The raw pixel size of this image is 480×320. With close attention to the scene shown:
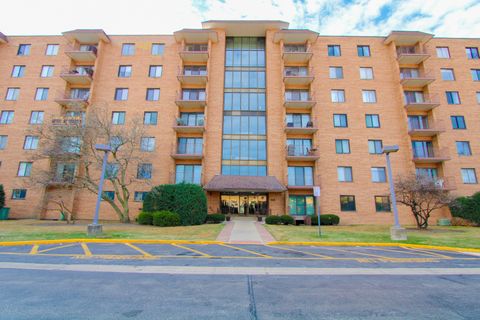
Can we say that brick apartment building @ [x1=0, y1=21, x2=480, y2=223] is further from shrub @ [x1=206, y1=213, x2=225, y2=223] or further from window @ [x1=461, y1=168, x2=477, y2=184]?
shrub @ [x1=206, y1=213, x2=225, y2=223]

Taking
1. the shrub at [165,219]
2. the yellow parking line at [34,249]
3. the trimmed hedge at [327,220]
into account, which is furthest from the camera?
the trimmed hedge at [327,220]

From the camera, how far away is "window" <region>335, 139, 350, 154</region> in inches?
905

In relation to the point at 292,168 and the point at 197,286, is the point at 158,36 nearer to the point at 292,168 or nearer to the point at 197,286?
the point at 292,168

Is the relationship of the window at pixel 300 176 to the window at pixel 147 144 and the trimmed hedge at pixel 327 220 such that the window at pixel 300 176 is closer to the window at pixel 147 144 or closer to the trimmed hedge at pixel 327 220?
the trimmed hedge at pixel 327 220

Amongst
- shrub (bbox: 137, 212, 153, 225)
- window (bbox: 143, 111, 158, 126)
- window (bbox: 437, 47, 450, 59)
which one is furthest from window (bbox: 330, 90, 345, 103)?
shrub (bbox: 137, 212, 153, 225)

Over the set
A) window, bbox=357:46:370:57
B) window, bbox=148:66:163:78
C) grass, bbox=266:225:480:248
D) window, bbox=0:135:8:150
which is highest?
window, bbox=357:46:370:57

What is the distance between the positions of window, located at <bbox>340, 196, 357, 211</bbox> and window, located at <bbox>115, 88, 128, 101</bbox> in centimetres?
2679

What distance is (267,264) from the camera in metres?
6.76

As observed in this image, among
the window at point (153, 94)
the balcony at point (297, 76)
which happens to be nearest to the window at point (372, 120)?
the balcony at point (297, 76)

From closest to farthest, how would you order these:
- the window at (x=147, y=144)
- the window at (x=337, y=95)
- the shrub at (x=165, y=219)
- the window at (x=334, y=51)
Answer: the shrub at (x=165, y=219) < the window at (x=147, y=144) < the window at (x=337, y=95) < the window at (x=334, y=51)

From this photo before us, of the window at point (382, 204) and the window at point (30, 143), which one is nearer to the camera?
the window at point (382, 204)

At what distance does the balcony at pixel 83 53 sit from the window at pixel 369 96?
3186 cm

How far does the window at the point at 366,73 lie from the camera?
2491cm

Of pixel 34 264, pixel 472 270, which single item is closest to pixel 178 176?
pixel 34 264
